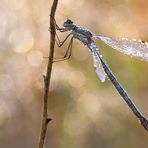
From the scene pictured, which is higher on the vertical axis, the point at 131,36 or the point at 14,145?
the point at 131,36

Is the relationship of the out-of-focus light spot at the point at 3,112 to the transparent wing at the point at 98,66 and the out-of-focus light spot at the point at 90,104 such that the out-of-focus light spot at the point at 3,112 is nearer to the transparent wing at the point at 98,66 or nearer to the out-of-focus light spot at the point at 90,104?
the out-of-focus light spot at the point at 90,104

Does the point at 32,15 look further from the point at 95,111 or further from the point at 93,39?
the point at 93,39

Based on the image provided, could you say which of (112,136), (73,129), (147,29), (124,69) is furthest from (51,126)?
(147,29)

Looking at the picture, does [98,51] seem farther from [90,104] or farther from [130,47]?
[90,104]

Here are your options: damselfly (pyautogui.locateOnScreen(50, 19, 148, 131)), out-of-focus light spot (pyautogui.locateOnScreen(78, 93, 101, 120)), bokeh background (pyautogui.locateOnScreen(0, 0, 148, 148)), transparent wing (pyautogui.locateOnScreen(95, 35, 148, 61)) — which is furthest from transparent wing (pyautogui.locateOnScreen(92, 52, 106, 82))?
out-of-focus light spot (pyautogui.locateOnScreen(78, 93, 101, 120))

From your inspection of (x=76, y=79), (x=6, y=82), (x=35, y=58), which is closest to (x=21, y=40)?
(x=35, y=58)

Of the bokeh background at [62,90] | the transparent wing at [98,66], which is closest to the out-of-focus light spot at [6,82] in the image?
the bokeh background at [62,90]
